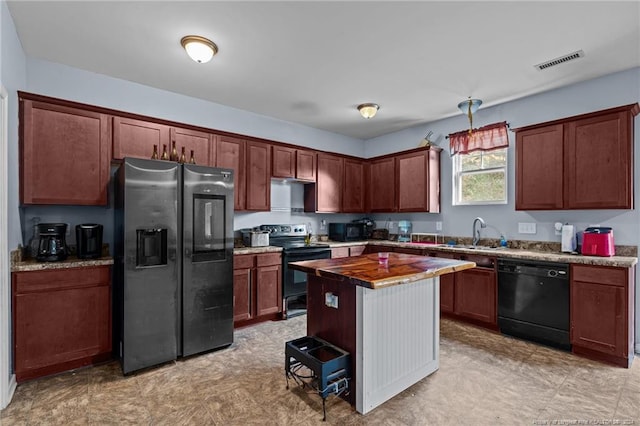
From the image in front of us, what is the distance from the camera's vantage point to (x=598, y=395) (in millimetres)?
2369

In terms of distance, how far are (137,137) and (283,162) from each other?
183 centimetres

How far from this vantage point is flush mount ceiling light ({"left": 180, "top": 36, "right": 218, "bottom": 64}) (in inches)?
102

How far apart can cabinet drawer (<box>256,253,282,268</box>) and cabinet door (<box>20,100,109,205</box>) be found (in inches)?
67.1

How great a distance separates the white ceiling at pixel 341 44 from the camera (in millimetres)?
2268

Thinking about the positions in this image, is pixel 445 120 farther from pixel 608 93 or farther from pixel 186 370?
pixel 186 370

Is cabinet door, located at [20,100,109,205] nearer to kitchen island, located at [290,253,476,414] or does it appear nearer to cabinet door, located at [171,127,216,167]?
cabinet door, located at [171,127,216,167]

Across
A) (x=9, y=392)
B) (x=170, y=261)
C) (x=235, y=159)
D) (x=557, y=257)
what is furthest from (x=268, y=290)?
(x=557, y=257)

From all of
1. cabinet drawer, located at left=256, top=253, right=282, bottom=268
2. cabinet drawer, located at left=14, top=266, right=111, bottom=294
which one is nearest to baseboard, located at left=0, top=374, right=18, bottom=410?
cabinet drawer, located at left=14, top=266, right=111, bottom=294

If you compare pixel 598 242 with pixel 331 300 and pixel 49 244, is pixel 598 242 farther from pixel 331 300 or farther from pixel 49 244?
pixel 49 244

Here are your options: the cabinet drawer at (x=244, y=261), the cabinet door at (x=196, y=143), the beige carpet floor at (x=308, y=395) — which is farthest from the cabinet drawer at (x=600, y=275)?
the cabinet door at (x=196, y=143)

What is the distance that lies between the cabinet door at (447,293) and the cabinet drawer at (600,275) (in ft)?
4.04

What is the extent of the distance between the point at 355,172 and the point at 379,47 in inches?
111

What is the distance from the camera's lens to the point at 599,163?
3123 mm

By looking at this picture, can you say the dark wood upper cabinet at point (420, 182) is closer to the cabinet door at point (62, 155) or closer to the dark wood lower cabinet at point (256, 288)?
the dark wood lower cabinet at point (256, 288)
